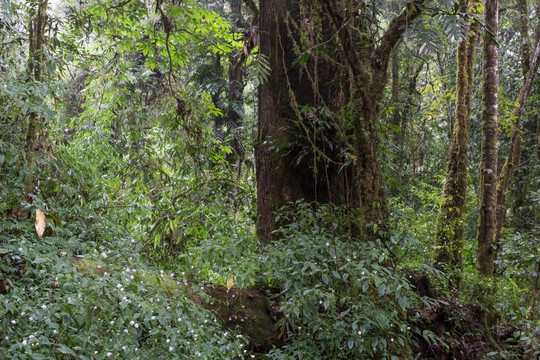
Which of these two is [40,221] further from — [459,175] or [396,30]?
[459,175]

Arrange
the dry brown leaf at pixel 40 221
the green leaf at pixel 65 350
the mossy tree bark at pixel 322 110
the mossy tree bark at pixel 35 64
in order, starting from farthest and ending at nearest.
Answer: the mossy tree bark at pixel 35 64
the mossy tree bark at pixel 322 110
the dry brown leaf at pixel 40 221
the green leaf at pixel 65 350

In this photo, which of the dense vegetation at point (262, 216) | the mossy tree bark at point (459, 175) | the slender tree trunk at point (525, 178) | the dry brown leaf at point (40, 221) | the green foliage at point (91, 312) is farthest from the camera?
the slender tree trunk at point (525, 178)

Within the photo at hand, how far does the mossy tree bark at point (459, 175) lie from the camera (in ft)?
17.7

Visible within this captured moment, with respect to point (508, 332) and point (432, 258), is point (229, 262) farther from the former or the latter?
point (432, 258)

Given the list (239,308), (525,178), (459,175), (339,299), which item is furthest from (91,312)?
(525,178)

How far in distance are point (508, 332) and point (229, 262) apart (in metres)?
3.06

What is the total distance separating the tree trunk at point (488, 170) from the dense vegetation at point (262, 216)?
0.02 metres

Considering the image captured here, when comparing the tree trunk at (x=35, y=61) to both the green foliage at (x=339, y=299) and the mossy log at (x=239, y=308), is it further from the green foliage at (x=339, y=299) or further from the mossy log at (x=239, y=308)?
the green foliage at (x=339, y=299)

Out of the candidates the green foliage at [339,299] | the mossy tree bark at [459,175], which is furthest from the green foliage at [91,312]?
the mossy tree bark at [459,175]

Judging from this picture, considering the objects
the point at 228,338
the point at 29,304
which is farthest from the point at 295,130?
the point at 29,304

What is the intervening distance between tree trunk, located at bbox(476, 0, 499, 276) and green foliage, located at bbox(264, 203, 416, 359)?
9.15 ft

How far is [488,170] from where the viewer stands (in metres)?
5.58

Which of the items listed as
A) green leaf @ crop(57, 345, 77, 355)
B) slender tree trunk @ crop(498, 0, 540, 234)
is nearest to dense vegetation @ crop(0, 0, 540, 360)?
green leaf @ crop(57, 345, 77, 355)

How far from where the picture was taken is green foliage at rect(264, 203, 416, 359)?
2693 millimetres
